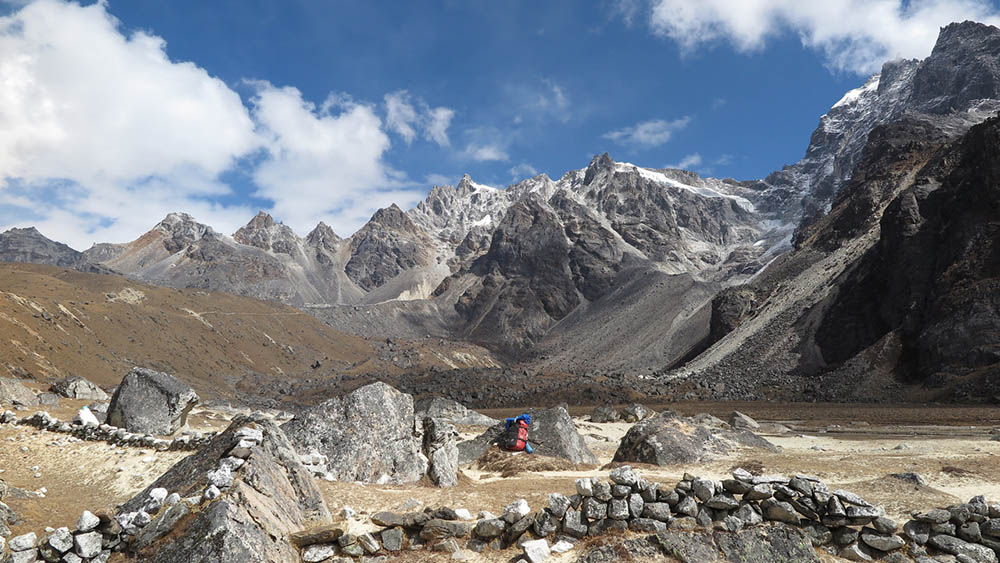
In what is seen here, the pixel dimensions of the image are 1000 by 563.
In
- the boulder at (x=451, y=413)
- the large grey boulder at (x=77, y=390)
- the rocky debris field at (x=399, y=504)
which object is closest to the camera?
the rocky debris field at (x=399, y=504)

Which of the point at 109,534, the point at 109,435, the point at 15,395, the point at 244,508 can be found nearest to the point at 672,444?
the point at 244,508

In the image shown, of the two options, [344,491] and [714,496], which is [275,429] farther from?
[714,496]

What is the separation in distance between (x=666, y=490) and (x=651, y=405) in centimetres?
5855

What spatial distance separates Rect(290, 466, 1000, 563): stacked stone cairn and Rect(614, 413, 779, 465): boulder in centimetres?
1089

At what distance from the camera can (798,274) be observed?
105m

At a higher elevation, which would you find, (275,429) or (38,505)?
(275,429)

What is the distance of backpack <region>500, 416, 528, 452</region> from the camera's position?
2031 centimetres

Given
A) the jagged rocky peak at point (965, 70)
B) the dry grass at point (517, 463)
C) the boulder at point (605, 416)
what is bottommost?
the boulder at point (605, 416)

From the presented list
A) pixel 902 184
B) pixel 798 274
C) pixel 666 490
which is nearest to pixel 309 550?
pixel 666 490

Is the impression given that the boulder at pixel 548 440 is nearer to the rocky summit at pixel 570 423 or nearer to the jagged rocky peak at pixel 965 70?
the rocky summit at pixel 570 423

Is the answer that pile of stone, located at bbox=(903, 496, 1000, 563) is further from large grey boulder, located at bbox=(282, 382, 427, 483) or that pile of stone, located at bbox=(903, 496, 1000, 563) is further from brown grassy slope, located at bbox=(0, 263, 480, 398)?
brown grassy slope, located at bbox=(0, 263, 480, 398)

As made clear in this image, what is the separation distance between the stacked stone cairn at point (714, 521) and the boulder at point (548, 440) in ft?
36.9

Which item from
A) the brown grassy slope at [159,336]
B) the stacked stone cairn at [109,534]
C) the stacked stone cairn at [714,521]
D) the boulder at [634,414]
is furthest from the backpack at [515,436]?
the brown grassy slope at [159,336]

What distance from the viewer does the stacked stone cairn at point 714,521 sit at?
9.18 m
